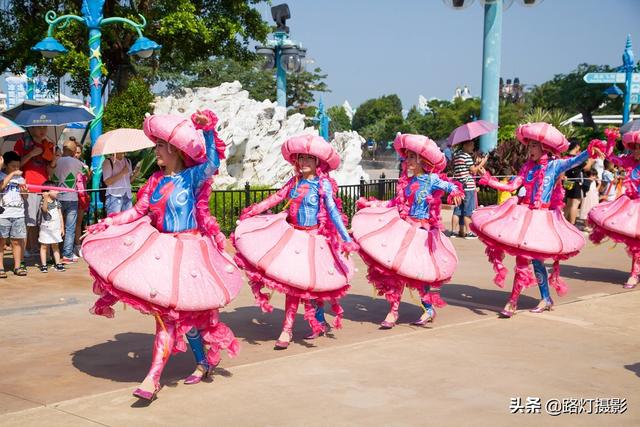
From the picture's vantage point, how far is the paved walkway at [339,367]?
530 centimetres

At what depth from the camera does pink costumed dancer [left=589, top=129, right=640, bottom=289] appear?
10344mm

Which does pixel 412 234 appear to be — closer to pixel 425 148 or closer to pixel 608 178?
pixel 425 148

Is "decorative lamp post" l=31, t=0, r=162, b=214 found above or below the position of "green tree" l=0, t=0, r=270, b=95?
below

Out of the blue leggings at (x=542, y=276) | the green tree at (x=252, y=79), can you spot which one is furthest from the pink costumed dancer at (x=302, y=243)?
the green tree at (x=252, y=79)

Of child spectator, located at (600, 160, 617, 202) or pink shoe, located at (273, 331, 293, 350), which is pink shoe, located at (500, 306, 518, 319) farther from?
child spectator, located at (600, 160, 617, 202)

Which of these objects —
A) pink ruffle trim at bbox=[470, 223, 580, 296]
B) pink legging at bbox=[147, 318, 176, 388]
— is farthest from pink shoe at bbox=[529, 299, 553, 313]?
pink legging at bbox=[147, 318, 176, 388]

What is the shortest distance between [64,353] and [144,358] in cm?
71

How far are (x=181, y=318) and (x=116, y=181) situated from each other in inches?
255

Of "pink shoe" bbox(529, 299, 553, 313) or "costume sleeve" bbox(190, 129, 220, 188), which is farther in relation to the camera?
"pink shoe" bbox(529, 299, 553, 313)

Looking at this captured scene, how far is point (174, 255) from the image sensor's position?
5.67 meters

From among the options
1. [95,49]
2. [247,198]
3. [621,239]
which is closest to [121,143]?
[95,49]

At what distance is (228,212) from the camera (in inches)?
599

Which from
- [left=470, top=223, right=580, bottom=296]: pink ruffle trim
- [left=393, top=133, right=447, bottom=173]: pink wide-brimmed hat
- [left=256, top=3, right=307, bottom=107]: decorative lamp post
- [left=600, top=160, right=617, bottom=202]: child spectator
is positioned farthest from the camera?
[left=256, top=3, right=307, bottom=107]: decorative lamp post

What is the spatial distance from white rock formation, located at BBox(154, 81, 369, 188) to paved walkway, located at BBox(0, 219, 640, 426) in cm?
862
